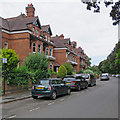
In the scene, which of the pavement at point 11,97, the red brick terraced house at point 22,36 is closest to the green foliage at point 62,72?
the red brick terraced house at point 22,36

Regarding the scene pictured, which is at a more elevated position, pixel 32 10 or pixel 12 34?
pixel 32 10

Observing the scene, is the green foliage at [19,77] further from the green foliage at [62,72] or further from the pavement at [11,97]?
the green foliage at [62,72]

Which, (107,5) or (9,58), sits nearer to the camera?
(107,5)

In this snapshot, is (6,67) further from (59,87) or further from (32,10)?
(32,10)

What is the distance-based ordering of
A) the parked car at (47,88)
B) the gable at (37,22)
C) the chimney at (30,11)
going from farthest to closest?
the chimney at (30,11), the gable at (37,22), the parked car at (47,88)

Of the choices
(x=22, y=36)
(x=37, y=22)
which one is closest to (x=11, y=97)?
(x=22, y=36)

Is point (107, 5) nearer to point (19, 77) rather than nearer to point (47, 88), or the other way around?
point (47, 88)

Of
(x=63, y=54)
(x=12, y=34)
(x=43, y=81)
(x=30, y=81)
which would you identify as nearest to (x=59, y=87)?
(x=43, y=81)

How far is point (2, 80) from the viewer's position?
12805mm

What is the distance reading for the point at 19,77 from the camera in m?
14.5

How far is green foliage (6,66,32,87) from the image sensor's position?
13.9m

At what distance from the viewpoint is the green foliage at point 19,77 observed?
1391 cm

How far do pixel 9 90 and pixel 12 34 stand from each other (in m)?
13.6

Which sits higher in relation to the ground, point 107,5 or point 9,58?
point 107,5
